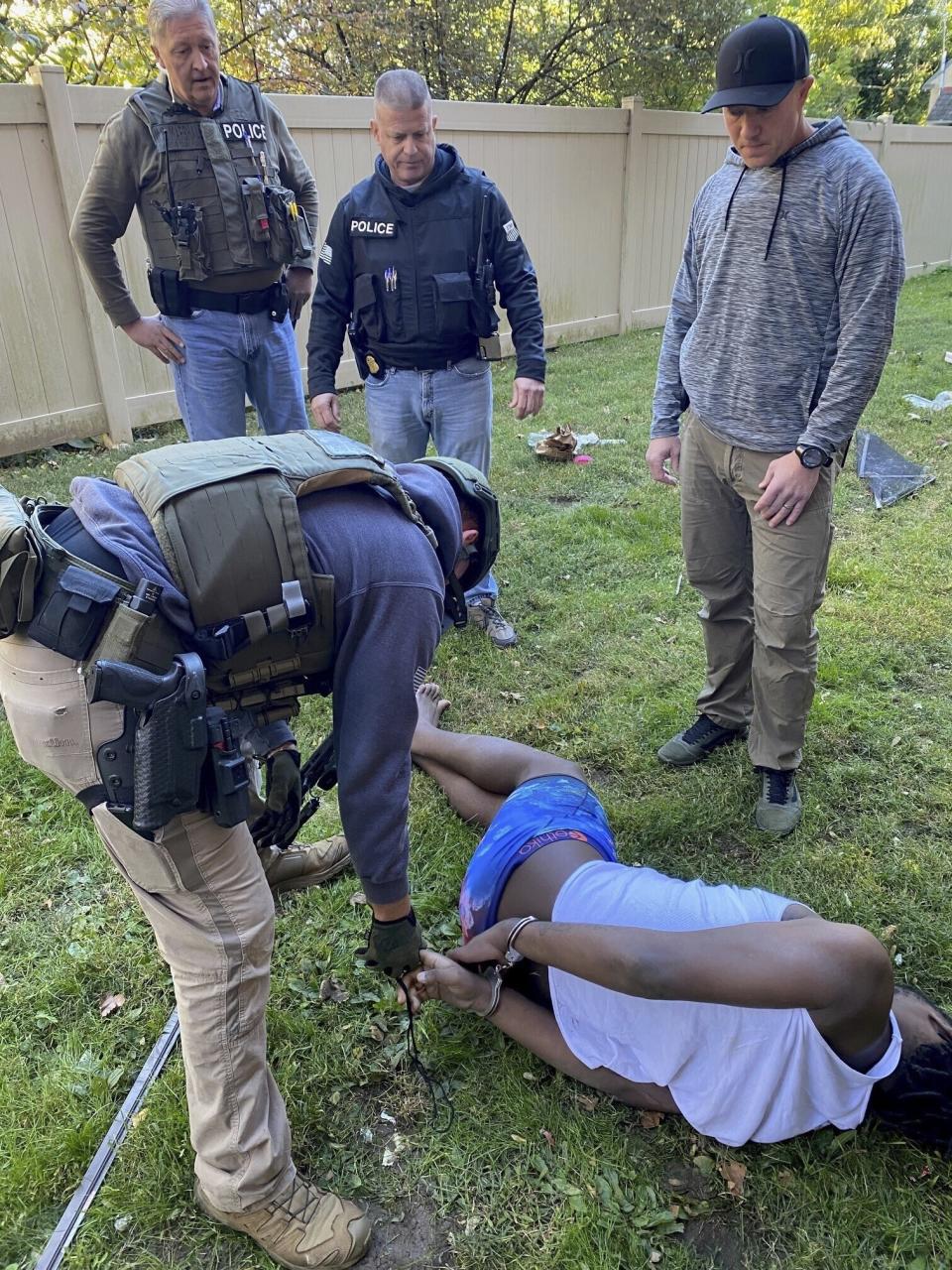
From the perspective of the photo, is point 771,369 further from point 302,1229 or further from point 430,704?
point 302,1229

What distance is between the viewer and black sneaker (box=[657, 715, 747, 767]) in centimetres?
325

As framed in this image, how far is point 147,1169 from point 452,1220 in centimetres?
67

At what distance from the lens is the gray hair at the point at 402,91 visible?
11.1 ft

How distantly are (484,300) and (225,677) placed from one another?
2.60 m

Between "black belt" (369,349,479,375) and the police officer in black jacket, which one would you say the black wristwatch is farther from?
"black belt" (369,349,479,375)

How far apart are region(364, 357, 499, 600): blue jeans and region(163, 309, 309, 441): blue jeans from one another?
363 mm

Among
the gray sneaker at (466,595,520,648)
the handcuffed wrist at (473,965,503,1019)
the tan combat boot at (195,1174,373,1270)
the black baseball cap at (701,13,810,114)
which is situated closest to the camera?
the tan combat boot at (195,1174,373,1270)

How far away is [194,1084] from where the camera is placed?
175 centimetres

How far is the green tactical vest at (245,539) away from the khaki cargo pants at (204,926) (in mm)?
242

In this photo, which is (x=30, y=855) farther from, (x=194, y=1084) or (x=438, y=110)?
(x=438, y=110)

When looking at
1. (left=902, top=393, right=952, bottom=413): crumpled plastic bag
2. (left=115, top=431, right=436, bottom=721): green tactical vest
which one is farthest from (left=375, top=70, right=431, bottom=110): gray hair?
(left=902, top=393, right=952, bottom=413): crumpled plastic bag

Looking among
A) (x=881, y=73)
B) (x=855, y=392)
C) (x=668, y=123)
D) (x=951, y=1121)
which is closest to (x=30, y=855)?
(x=951, y=1121)

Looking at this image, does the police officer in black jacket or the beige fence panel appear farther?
the beige fence panel

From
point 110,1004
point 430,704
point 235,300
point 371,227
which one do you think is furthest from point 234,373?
point 110,1004
